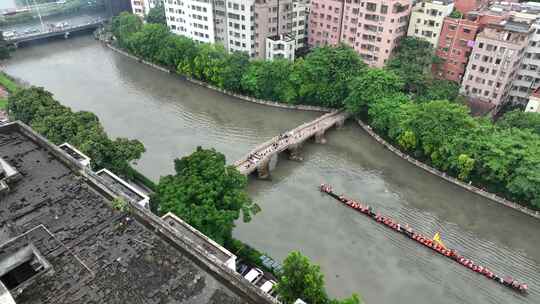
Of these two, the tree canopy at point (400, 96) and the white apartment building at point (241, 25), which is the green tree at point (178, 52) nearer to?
the tree canopy at point (400, 96)

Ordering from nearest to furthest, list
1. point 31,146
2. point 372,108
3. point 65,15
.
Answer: point 31,146, point 372,108, point 65,15

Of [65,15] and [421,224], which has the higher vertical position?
[65,15]

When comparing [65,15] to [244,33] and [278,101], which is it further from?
[278,101]

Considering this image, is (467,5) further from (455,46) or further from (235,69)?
(235,69)

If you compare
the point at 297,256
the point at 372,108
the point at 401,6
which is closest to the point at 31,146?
the point at 297,256

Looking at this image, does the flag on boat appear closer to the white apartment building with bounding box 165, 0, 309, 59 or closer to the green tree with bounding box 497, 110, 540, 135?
the green tree with bounding box 497, 110, 540, 135

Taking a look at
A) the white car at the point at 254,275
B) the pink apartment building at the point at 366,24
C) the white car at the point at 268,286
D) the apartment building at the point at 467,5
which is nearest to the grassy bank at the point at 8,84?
the pink apartment building at the point at 366,24
